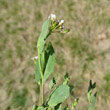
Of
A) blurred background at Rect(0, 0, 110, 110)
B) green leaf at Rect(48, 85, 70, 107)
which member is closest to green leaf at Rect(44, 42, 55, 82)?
green leaf at Rect(48, 85, 70, 107)

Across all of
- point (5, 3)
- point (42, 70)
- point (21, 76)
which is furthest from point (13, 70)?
point (42, 70)

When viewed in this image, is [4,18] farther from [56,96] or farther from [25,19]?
[56,96]

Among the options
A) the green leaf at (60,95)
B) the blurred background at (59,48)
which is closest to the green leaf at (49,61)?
the green leaf at (60,95)

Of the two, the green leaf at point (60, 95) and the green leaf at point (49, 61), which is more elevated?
the green leaf at point (49, 61)

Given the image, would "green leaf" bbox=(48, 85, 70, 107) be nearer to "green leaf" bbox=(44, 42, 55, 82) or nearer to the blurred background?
"green leaf" bbox=(44, 42, 55, 82)

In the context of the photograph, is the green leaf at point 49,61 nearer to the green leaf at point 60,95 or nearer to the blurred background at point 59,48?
the green leaf at point 60,95
